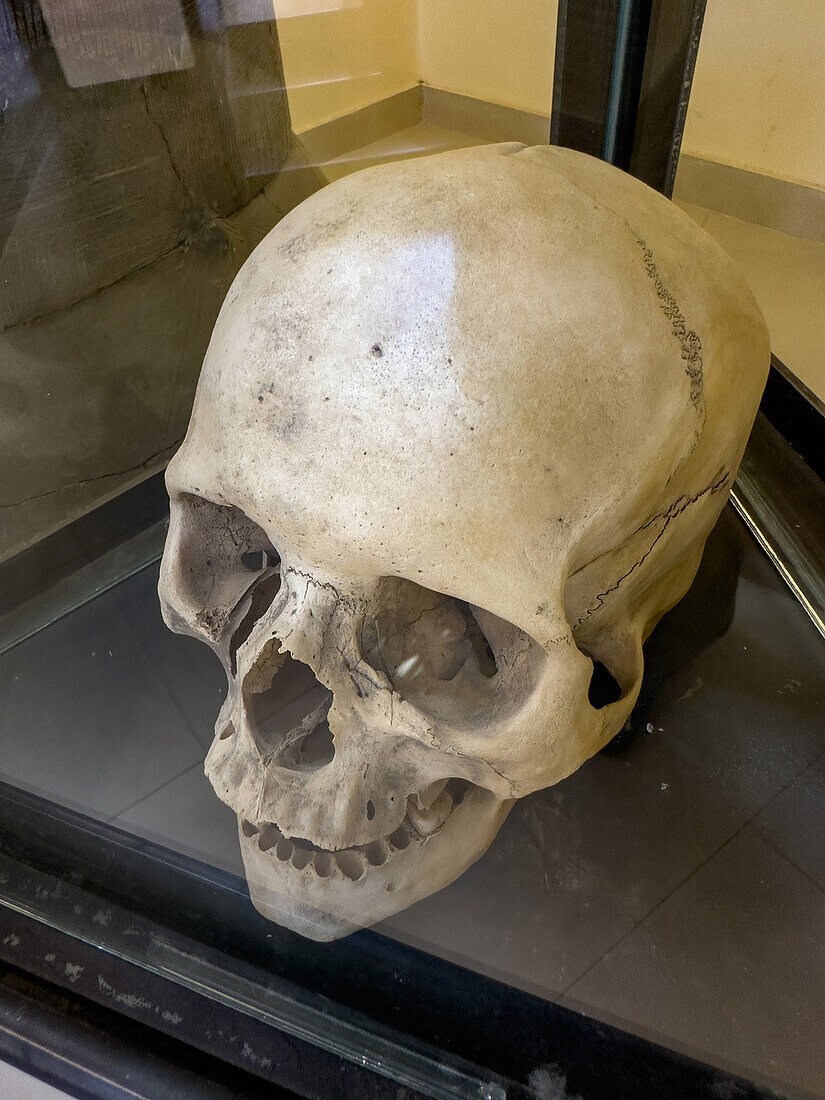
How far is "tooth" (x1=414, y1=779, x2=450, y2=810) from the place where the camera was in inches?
43.0

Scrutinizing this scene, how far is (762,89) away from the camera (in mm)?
1357

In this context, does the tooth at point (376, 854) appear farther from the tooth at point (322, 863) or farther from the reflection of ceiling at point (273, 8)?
the reflection of ceiling at point (273, 8)

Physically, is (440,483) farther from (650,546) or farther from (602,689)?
(602,689)

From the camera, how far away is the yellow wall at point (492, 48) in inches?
47.3

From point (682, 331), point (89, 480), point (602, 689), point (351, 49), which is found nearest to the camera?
point (682, 331)

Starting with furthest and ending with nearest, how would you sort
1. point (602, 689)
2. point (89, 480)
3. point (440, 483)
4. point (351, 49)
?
point (89, 480), point (602, 689), point (351, 49), point (440, 483)

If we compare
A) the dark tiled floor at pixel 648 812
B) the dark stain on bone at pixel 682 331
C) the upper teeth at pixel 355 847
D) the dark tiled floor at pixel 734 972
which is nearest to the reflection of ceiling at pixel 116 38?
the dark stain on bone at pixel 682 331

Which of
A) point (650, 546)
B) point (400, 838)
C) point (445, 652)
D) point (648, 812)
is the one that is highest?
point (650, 546)

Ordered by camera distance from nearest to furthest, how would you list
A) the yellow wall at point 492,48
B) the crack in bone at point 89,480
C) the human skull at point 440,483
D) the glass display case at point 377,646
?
the human skull at point 440,483 → the glass display case at point 377,646 → the yellow wall at point 492,48 → the crack in bone at point 89,480

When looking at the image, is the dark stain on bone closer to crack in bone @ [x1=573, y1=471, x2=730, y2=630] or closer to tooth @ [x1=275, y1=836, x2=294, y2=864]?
crack in bone @ [x1=573, y1=471, x2=730, y2=630]

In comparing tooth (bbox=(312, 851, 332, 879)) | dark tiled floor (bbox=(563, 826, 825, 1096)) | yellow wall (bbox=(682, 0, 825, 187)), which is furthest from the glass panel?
tooth (bbox=(312, 851, 332, 879))

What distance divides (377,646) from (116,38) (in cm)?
90

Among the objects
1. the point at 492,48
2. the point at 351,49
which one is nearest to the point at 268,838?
the point at 351,49

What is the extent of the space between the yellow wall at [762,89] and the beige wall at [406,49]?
0.90 feet
